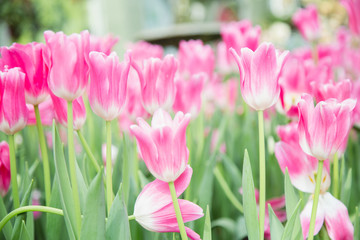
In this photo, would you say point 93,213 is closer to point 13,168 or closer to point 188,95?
point 13,168

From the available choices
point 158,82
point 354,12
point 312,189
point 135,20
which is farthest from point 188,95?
point 135,20

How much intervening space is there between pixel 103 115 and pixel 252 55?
0.18m

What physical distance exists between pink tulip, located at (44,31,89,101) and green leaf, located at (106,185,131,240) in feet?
0.42

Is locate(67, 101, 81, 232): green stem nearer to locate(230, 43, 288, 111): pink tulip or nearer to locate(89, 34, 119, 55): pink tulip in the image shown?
locate(89, 34, 119, 55): pink tulip

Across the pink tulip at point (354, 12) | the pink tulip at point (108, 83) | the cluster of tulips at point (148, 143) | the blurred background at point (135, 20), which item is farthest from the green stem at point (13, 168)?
the blurred background at point (135, 20)

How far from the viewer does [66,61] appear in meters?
0.47

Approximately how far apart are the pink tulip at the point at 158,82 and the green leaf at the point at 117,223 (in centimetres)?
19

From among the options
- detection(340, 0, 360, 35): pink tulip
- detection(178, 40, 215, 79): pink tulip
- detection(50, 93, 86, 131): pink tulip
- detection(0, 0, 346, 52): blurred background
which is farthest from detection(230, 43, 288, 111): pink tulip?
detection(0, 0, 346, 52): blurred background

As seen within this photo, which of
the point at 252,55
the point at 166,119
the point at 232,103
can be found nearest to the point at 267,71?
the point at 252,55

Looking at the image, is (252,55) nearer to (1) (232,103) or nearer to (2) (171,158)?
(2) (171,158)

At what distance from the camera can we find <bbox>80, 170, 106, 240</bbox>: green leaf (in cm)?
44

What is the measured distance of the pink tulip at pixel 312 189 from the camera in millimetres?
551

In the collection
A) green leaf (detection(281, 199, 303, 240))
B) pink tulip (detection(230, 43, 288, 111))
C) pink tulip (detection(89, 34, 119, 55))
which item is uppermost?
pink tulip (detection(89, 34, 119, 55))

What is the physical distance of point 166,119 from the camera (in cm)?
45
